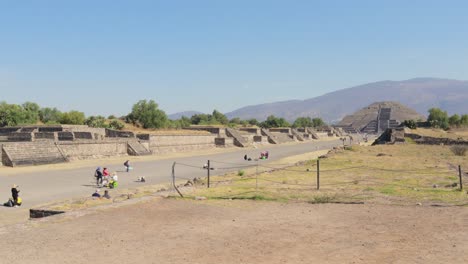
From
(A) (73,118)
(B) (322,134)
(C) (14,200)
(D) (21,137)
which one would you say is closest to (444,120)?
(B) (322,134)

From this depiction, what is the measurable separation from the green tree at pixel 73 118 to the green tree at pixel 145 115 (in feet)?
25.9

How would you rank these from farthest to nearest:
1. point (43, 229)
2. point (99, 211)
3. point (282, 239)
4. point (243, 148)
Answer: point (243, 148)
point (99, 211)
point (43, 229)
point (282, 239)

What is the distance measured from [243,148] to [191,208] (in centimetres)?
5592

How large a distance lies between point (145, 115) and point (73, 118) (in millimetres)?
10745

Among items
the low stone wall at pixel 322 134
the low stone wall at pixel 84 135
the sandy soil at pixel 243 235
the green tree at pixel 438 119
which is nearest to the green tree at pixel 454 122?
the green tree at pixel 438 119

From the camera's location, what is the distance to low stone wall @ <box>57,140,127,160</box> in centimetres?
4041

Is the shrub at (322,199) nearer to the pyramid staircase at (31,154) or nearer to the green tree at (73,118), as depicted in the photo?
the pyramid staircase at (31,154)

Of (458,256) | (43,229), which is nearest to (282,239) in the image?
(458,256)

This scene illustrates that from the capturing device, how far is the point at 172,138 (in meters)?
56.9

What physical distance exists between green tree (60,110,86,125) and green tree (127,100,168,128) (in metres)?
7.90

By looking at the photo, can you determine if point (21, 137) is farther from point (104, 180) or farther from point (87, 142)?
point (104, 180)

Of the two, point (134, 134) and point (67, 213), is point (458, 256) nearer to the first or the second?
point (67, 213)

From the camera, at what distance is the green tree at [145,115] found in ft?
233

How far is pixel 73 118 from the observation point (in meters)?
66.2
